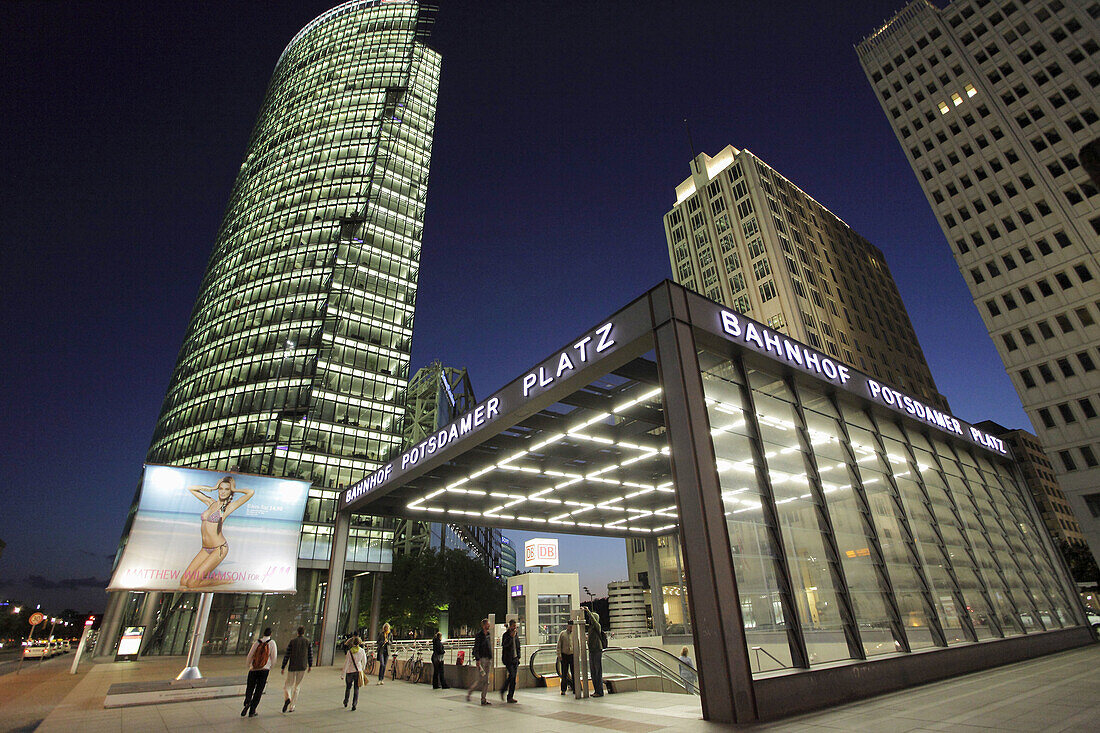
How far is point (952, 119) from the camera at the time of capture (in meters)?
53.3

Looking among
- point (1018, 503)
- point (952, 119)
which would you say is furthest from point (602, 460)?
point (952, 119)

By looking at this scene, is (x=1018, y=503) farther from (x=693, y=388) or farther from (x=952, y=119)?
(x=952, y=119)

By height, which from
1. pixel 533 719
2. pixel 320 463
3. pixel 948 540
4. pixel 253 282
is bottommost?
pixel 533 719

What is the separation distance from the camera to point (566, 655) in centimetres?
1408

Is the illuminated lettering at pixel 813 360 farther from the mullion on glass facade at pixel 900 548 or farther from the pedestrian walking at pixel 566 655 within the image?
the pedestrian walking at pixel 566 655

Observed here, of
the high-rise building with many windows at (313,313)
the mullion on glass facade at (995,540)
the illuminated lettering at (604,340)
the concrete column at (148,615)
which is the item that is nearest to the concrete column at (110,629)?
the high-rise building with many windows at (313,313)

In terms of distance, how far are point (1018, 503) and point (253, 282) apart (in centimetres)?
8239

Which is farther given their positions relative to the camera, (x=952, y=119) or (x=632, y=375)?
(x=952, y=119)

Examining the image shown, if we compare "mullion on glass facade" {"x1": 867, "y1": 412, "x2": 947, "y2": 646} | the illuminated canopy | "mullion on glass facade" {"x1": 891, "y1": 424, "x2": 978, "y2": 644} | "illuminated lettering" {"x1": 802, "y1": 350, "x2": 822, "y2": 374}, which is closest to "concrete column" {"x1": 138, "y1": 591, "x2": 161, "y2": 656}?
the illuminated canopy

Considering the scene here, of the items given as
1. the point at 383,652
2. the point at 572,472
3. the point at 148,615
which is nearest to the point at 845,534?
the point at 572,472

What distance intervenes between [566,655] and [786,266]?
68.4 m

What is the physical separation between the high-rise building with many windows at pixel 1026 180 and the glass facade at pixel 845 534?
2860 cm

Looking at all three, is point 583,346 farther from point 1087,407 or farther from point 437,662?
point 1087,407

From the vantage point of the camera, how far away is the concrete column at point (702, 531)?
8867 mm
